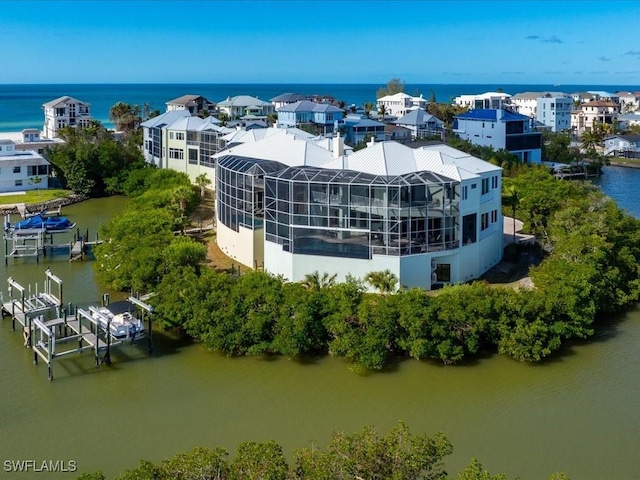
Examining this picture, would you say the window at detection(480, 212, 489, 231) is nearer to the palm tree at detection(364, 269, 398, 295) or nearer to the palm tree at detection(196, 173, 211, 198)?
the palm tree at detection(364, 269, 398, 295)

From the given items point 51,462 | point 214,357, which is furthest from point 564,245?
point 51,462

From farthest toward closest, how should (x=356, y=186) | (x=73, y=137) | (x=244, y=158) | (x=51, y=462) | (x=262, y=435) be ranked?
(x=73, y=137)
(x=244, y=158)
(x=356, y=186)
(x=262, y=435)
(x=51, y=462)

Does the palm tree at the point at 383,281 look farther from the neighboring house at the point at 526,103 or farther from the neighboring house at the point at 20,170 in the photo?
the neighboring house at the point at 526,103

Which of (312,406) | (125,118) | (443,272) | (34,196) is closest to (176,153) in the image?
(34,196)

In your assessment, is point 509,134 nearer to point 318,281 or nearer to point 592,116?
point 592,116

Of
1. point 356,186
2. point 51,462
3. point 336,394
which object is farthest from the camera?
point 356,186

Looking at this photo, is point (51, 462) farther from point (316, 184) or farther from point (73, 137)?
point (73, 137)
